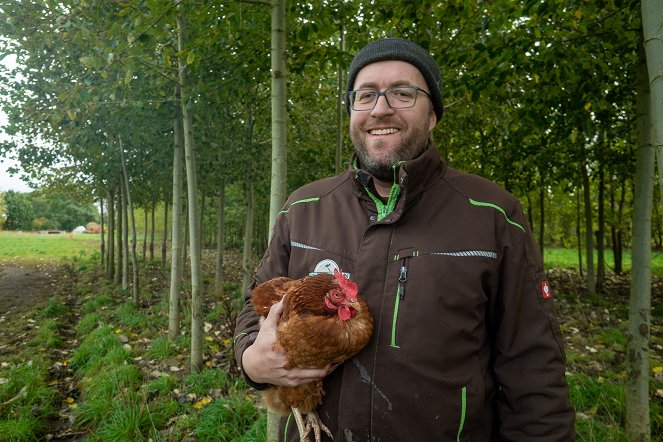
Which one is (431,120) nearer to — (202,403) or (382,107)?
(382,107)

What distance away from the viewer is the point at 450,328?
4.99 ft

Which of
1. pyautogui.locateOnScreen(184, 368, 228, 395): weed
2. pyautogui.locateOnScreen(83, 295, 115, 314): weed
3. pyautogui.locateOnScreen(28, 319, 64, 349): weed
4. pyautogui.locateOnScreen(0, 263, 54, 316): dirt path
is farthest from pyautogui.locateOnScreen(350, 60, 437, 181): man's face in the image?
pyautogui.locateOnScreen(0, 263, 54, 316): dirt path

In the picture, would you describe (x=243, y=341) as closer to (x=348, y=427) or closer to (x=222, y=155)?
(x=348, y=427)

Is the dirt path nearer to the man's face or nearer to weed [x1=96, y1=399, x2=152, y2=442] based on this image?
weed [x1=96, y1=399, x2=152, y2=442]

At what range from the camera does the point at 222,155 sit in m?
7.93

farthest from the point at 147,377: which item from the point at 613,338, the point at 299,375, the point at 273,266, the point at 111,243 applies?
the point at 111,243

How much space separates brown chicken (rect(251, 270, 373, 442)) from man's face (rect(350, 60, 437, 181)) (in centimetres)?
60

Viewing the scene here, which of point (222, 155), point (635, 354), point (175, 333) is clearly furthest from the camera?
point (222, 155)

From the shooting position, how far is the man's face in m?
1.80

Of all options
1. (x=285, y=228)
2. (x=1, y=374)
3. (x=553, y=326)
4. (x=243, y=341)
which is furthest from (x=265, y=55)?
(x=1, y=374)

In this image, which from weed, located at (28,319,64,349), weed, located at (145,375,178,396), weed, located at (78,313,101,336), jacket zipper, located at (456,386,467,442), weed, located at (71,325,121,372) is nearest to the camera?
jacket zipper, located at (456,386,467,442)

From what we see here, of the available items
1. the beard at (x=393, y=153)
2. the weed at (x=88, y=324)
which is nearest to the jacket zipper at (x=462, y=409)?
the beard at (x=393, y=153)

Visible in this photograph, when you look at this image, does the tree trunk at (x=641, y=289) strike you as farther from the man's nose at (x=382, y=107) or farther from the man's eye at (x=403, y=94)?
the man's nose at (x=382, y=107)

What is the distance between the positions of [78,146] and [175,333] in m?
5.20
